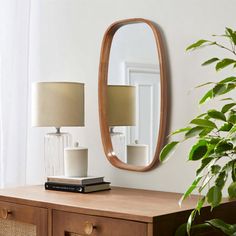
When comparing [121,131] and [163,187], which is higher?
[121,131]

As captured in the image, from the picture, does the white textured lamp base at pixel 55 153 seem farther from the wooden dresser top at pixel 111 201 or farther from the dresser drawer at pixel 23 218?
the dresser drawer at pixel 23 218

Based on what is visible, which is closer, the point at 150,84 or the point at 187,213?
the point at 187,213

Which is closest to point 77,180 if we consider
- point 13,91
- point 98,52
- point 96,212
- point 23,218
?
point 23,218

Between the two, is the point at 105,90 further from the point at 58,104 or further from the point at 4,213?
the point at 4,213

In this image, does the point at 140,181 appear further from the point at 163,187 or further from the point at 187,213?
the point at 187,213

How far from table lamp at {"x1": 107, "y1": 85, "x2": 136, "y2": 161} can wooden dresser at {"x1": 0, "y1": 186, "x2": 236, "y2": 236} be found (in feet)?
0.71

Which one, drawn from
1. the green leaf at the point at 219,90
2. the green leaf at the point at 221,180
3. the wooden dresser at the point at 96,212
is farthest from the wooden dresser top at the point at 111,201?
the green leaf at the point at 219,90

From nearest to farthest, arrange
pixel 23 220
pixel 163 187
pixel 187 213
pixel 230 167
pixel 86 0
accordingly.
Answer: pixel 230 167
pixel 187 213
pixel 23 220
pixel 163 187
pixel 86 0

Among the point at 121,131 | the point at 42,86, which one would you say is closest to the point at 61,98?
the point at 42,86

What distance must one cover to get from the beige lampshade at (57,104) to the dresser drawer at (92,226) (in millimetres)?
591

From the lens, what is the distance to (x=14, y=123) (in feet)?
10.2

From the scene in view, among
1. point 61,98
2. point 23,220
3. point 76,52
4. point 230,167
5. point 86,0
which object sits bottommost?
point 23,220

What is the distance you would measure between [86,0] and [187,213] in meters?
1.38

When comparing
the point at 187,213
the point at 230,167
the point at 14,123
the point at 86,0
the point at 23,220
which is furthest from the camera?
the point at 14,123
